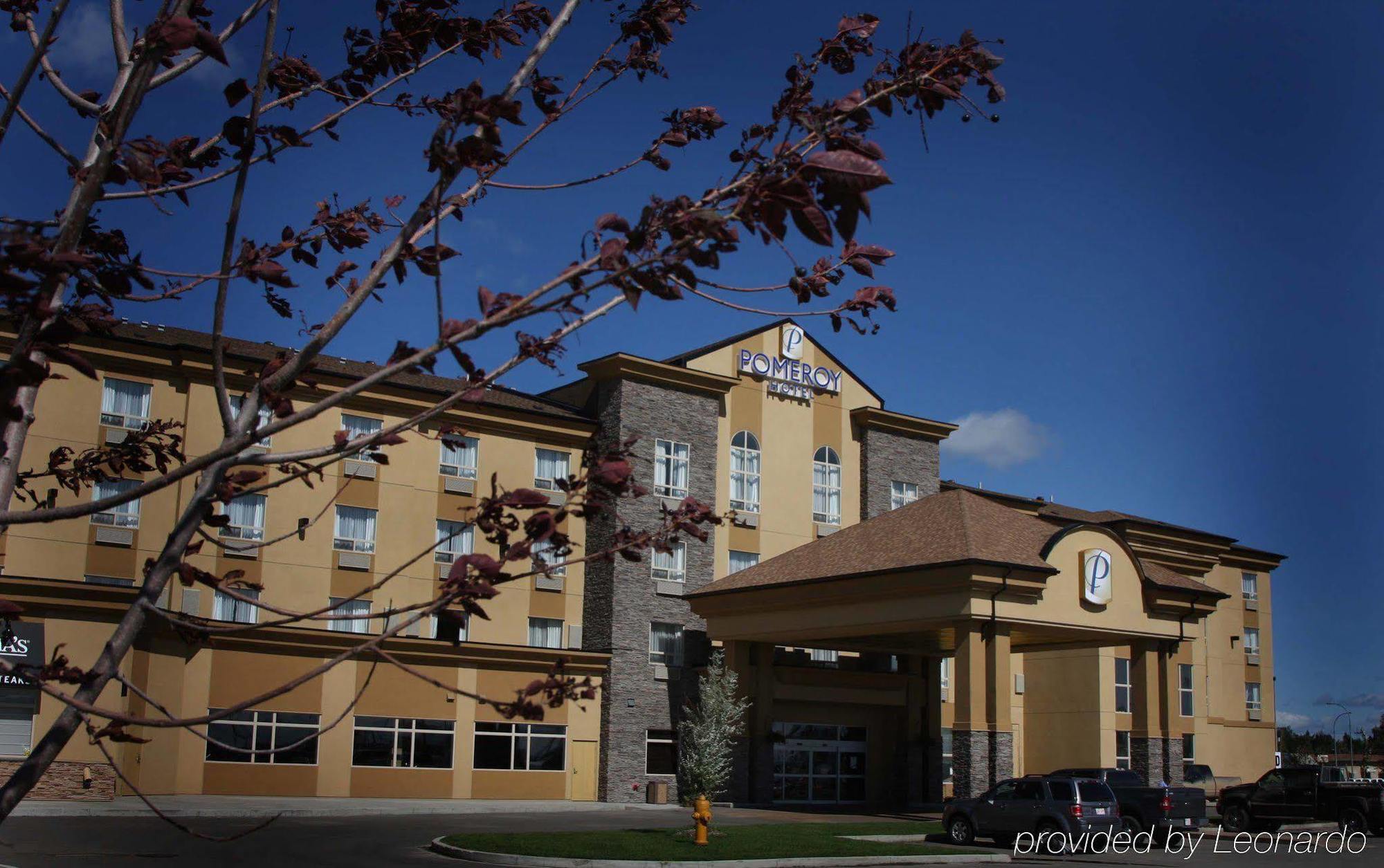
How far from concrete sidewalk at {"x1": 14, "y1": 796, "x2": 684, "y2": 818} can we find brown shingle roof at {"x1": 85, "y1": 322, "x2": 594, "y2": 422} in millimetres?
11547

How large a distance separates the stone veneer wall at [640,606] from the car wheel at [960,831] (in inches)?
540

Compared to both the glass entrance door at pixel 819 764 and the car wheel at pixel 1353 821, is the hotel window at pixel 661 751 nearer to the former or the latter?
the glass entrance door at pixel 819 764

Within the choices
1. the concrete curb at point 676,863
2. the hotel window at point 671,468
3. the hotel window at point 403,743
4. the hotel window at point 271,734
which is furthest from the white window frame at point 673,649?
the concrete curb at point 676,863

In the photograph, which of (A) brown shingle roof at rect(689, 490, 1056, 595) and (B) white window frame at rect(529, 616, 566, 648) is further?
(B) white window frame at rect(529, 616, 566, 648)

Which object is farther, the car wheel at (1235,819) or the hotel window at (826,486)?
the hotel window at (826,486)

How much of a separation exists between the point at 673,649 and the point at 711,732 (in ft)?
29.5

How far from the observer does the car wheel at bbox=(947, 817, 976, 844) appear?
3084cm

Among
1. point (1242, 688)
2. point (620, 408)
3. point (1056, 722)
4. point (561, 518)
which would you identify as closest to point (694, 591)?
point (620, 408)

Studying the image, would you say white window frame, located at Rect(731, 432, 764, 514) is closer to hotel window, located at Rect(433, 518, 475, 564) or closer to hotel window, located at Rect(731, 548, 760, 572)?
hotel window, located at Rect(731, 548, 760, 572)

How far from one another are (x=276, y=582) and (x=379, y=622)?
3203mm

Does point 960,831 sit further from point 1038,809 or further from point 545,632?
point 545,632

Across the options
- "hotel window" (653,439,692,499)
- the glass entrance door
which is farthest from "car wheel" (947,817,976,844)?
"hotel window" (653,439,692,499)

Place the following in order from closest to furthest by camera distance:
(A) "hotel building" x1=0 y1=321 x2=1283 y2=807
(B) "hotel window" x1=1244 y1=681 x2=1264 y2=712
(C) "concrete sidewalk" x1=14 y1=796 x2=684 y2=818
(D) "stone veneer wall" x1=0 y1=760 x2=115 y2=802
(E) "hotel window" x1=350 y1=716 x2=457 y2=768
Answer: (C) "concrete sidewalk" x1=14 y1=796 x2=684 y2=818 < (D) "stone veneer wall" x1=0 y1=760 x2=115 y2=802 < (A) "hotel building" x1=0 y1=321 x2=1283 y2=807 < (E) "hotel window" x1=350 y1=716 x2=457 y2=768 < (B) "hotel window" x1=1244 y1=681 x2=1264 y2=712

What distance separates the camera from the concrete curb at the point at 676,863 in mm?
23266
